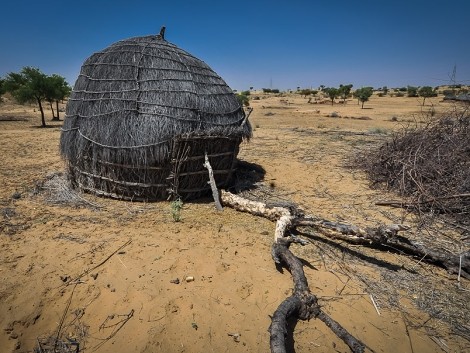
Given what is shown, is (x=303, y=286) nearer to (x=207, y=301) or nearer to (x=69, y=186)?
(x=207, y=301)

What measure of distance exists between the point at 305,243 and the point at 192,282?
1665 millimetres

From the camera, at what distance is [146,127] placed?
594cm

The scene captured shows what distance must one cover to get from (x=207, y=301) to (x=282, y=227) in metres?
1.78

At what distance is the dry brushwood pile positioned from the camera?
6016 mm

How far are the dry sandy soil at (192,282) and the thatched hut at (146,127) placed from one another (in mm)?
559

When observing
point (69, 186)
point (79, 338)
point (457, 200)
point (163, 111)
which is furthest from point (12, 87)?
point (457, 200)

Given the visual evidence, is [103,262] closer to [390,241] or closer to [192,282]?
[192,282]

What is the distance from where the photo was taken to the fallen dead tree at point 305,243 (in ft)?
10.5

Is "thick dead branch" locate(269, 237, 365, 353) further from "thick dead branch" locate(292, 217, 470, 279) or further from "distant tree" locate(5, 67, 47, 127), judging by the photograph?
"distant tree" locate(5, 67, 47, 127)

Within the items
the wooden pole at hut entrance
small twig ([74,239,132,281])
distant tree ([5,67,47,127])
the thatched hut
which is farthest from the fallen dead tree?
distant tree ([5,67,47,127])

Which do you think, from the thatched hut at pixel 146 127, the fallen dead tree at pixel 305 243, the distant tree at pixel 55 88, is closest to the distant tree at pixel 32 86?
the distant tree at pixel 55 88

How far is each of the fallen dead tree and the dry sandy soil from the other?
152mm

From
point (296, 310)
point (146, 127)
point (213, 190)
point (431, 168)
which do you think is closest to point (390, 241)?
point (296, 310)

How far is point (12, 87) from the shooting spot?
69.6 feet
